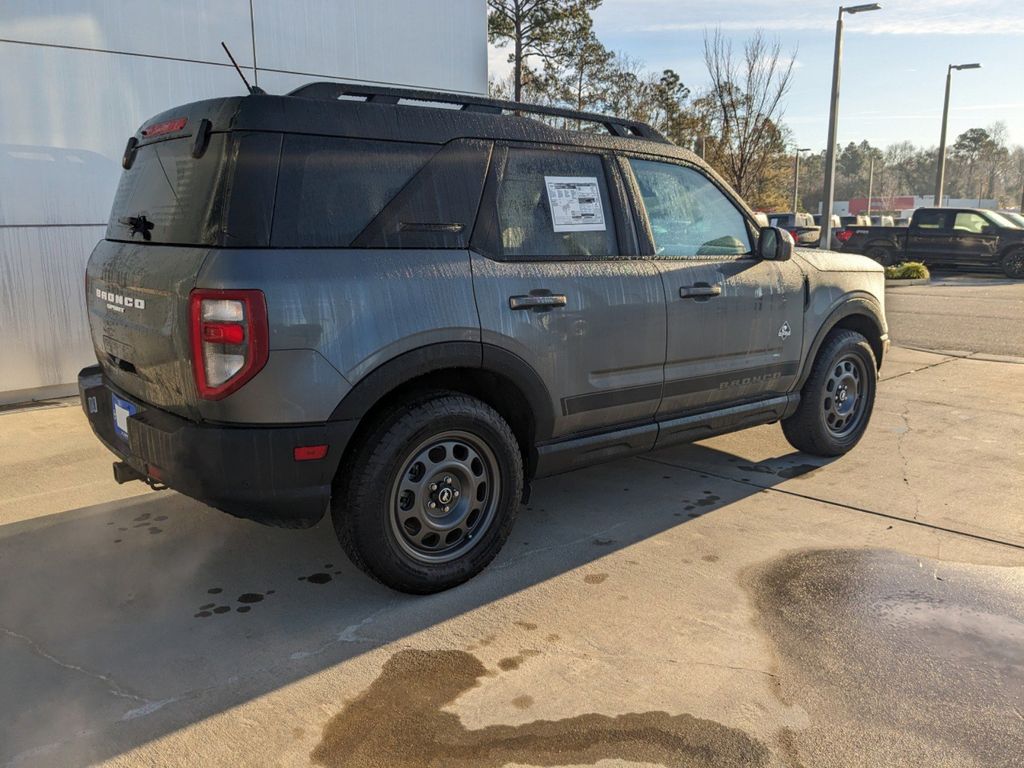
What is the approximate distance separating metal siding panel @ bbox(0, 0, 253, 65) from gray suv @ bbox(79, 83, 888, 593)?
12.7ft

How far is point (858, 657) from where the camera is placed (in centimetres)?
298

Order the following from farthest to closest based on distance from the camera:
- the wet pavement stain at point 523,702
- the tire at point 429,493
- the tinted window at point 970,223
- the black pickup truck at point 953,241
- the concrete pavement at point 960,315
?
1. the tinted window at point 970,223
2. the black pickup truck at point 953,241
3. the concrete pavement at point 960,315
4. the tire at point 429,493
5. the wet pavement stain at point 523,702

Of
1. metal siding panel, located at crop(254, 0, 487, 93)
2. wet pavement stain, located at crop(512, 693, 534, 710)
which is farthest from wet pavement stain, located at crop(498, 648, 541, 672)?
metal siding panel, located at crop(254, 0, 487, 93)

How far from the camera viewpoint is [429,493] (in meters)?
3.43

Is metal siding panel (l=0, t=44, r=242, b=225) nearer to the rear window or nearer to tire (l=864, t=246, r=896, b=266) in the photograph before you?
the rear window

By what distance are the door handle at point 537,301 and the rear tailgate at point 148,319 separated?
1245mm

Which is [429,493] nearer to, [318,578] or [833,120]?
[318,578]

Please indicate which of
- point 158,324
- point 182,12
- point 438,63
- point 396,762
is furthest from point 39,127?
point 396,762

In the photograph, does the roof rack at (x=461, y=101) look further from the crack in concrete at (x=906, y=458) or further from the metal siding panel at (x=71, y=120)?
the metal siding panel at (x=71, y=120)

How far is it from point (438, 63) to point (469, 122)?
237 inches

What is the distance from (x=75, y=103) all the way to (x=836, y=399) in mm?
6352

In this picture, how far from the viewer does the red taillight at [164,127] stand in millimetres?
3283

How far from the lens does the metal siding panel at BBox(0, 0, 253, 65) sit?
254 inches

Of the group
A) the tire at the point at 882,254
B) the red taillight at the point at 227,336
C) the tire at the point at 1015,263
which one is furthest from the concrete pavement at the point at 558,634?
the tire at the point at 882,254
